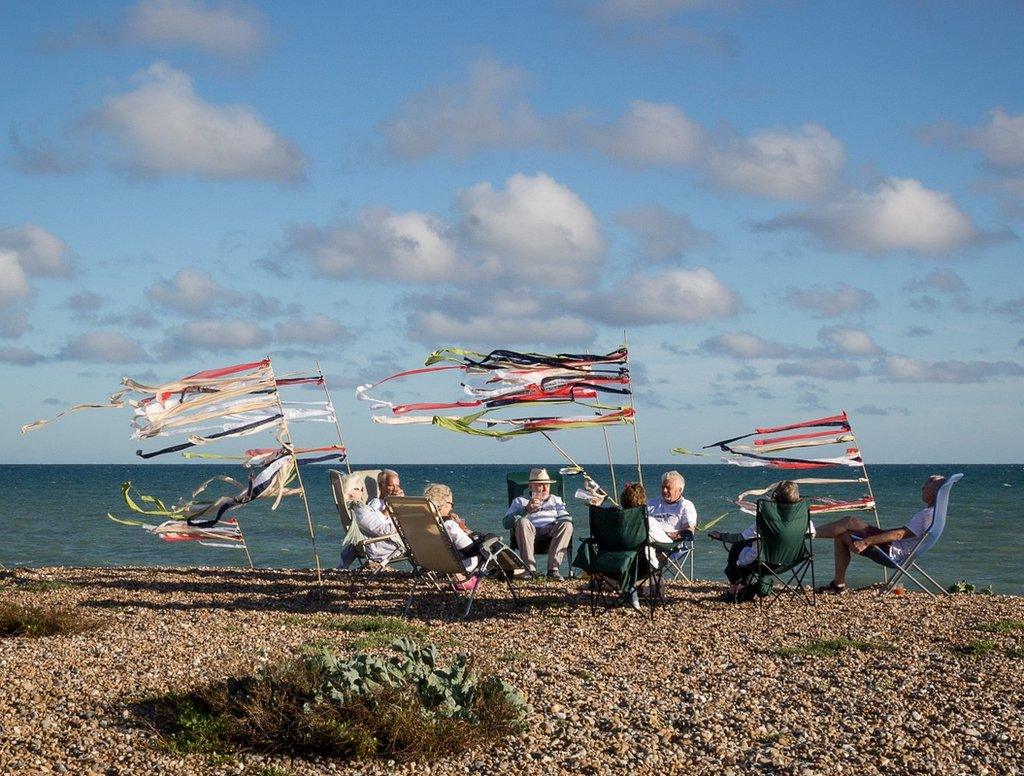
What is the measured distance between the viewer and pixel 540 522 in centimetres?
969

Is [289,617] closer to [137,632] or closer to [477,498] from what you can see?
[137,632]

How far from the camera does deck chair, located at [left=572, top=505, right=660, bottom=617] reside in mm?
7832

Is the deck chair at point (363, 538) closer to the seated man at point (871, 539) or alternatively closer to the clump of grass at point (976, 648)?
the seated man at point (871, 539)

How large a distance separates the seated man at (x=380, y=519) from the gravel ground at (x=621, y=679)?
48 centimetres

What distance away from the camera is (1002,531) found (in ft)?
84.4

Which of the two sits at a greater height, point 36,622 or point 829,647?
point 36,622

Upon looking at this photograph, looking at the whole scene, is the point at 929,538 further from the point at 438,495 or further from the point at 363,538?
the point at 363,538

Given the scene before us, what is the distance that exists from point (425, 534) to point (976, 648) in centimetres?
362

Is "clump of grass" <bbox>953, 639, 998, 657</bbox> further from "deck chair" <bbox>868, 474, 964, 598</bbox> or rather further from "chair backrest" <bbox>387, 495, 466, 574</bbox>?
"chair backrest" <bbox>387, 495, 466, 574</bbox>

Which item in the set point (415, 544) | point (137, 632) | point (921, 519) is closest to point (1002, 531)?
point (921, 519)

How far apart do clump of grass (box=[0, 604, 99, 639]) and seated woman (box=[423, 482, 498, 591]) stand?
2384 millimetres

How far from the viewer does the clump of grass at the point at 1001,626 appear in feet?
23.9

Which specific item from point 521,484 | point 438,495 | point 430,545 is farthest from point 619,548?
point 521,484

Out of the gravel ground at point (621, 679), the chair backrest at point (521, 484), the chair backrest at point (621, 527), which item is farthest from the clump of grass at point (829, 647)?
the chair backrest at point (521, 484)
